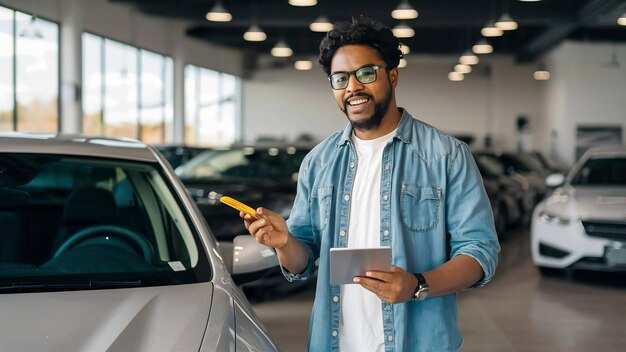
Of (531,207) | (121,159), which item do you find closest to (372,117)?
(121,159)

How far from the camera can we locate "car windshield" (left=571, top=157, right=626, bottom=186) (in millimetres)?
9289

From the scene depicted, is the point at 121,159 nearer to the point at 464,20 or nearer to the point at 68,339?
the point at 68,339

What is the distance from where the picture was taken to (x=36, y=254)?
3678mm

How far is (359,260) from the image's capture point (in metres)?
2.12

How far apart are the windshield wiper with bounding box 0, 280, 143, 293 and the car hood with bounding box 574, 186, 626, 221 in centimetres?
616

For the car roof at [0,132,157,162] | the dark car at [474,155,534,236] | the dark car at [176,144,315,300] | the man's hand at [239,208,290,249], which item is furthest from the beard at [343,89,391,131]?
the dark car at [474,155,534,236]

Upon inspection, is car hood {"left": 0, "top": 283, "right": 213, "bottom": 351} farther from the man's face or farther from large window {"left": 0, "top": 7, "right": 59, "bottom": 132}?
large window {"left": 0, "top": 7, "right": 59, "bottom": 132}

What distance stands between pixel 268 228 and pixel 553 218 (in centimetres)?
676

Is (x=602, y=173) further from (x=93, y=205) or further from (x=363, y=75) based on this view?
(x=363, y=75)

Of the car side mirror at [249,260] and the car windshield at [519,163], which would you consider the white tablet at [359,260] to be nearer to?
the car side mirror at [249,260]

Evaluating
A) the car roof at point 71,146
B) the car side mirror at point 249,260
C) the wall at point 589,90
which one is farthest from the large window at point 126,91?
the car side mirror at point 249,260

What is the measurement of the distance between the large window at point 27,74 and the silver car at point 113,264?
10860 mm

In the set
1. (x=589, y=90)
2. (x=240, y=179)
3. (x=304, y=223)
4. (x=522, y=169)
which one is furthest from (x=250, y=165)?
(x=589, y=90)

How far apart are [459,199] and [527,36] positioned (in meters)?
27.3
